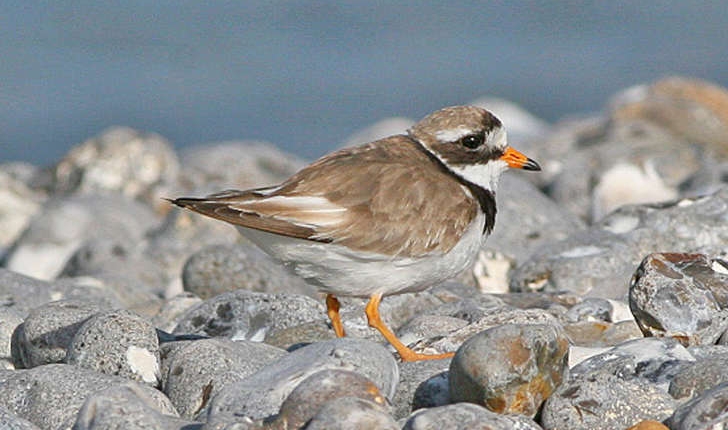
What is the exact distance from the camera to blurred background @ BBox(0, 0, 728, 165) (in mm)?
23109

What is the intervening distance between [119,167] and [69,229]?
2302 millimetres

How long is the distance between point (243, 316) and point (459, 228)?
55.7 inches

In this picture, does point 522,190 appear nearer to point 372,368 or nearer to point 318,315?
point 318,315

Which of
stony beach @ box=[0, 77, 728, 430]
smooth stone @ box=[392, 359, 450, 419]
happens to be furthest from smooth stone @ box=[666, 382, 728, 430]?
smooth stone @ box=[392, 359, 450, 419]

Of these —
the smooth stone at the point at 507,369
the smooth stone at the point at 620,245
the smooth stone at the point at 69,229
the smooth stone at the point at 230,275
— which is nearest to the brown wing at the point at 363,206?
the smooth stone at the point at 507,369

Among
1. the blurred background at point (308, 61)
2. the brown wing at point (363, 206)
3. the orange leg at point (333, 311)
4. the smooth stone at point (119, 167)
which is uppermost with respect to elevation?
the brown wing at point (363, 206)

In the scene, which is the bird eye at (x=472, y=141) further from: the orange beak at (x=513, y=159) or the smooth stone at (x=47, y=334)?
the smooth stone at (x=47, y=334)

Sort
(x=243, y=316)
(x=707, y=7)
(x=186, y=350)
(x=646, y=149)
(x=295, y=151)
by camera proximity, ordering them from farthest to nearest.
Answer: (x=707, y=7)
(x=295, y=151)
(x=646, y=149)
(x=243, y=316)
(x=186, y=350)

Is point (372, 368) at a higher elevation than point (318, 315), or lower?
higher

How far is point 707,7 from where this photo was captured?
91.4ft

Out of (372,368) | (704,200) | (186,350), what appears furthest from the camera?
(704,200)

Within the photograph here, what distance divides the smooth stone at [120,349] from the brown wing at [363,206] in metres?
0.67

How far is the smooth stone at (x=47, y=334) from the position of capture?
6070 mm

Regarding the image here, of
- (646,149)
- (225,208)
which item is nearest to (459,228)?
(225,208)
